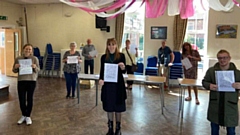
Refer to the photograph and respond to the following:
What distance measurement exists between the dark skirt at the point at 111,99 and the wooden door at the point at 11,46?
8.20 m

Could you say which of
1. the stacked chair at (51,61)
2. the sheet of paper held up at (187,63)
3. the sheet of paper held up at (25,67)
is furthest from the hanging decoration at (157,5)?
the stacked chair at (51,61)

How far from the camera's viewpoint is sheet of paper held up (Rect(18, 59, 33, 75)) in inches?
170

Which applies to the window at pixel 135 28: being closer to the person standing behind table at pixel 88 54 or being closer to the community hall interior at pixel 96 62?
the community hall interior at pixel 96 62

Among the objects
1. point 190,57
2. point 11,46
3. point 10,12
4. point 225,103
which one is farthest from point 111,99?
point 10,12

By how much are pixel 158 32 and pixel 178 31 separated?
759 millimetres

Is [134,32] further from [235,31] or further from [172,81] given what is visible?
[235,31]

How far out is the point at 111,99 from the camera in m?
3.72

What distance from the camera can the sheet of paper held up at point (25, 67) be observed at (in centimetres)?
432

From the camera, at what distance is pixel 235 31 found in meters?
8.08

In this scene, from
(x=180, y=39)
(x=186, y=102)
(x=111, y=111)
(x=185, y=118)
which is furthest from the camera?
(x=180, y=39)

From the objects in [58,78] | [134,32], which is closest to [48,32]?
[58,78]

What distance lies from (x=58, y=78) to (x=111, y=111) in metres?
6.89

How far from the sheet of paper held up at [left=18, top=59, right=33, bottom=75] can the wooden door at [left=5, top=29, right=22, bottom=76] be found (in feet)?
22.6

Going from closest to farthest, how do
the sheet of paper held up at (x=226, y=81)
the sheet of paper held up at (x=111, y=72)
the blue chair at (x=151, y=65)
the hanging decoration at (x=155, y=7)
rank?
the sheet of paper held up at (x=226, y=81), the sheet of paper held up at (x=111, y=72), the hanging decoration at (x=155, y=7), the blue chair at (x=151, y=65)
